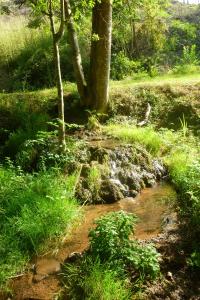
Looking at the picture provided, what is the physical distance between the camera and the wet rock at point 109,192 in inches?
222

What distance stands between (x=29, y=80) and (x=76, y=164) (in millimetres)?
5154

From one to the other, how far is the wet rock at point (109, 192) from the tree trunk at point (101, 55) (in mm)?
2778

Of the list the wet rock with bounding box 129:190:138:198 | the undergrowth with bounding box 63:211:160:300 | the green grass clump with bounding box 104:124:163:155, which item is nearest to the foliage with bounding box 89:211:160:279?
the undergrowth with bounding box 63:211:160:300

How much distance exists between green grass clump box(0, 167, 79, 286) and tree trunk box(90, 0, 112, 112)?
3276mm

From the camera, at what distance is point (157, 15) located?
11.5 meters

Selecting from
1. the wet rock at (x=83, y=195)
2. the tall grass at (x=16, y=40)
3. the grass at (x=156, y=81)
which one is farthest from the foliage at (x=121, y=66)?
the wet rock at (x=83, y=195)

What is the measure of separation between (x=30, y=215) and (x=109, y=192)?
1.65 m

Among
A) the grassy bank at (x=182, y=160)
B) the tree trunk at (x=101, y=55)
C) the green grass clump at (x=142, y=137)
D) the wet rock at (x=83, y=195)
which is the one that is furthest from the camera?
the tree trunk at (x=101, y=55)

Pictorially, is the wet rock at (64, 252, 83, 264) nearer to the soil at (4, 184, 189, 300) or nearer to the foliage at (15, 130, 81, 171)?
the soil at (4, 184, 189, 300)

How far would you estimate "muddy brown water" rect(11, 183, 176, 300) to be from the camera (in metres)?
3.74

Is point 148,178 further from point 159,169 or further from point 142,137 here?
point 142,137

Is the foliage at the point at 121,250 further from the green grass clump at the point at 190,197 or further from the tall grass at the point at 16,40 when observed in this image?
the tall grass at the point at 16,40

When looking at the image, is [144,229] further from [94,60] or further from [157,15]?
[157,15]

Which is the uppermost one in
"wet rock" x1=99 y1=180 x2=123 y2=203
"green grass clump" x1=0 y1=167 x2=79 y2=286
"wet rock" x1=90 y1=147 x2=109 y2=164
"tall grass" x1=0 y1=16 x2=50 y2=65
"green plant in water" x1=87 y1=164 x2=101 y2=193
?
"tall grass" x1=0 y1=16 x2=50 y2=65
